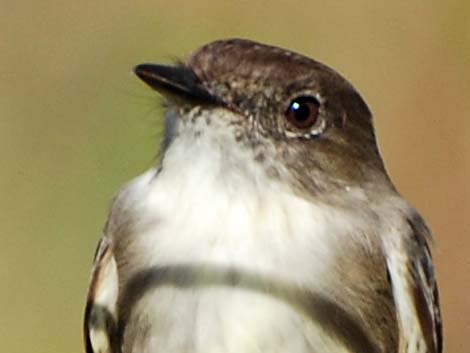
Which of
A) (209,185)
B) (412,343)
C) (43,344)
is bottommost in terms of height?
(43,344)

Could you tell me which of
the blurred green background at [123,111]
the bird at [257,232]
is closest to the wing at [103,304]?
the bird at [257,232]

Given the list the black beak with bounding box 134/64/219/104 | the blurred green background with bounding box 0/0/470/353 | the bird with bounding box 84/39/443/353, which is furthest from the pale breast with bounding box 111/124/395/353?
the blurred green background with bounding box 0/0/470/353

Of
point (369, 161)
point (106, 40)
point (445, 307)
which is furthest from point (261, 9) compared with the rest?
point (369, 161)

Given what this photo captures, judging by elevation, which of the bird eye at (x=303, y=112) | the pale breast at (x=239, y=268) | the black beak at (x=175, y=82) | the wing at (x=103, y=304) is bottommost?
the wing at (x=103, y=304)

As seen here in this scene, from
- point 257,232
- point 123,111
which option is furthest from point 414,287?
point 123,111

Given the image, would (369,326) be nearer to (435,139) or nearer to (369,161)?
(369,161)

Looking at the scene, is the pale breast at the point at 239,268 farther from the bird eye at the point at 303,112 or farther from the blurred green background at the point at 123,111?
the blurred green background at the point at 123,111
